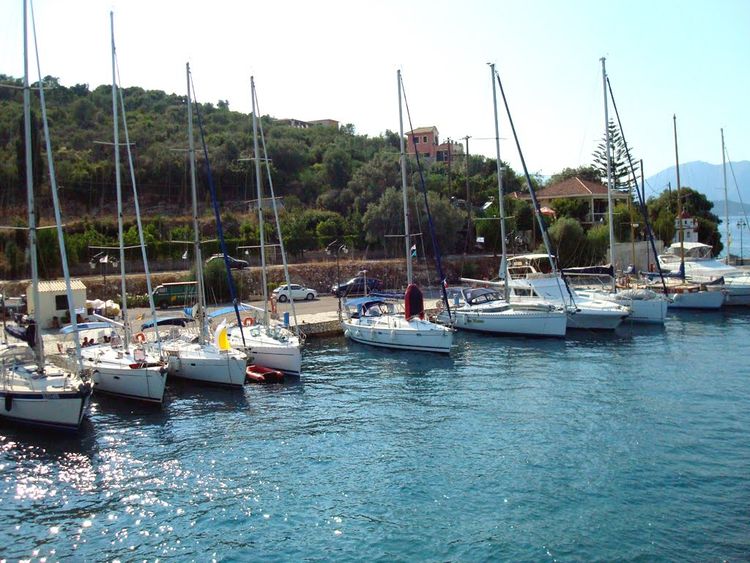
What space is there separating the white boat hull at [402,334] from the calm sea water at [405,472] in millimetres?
4257

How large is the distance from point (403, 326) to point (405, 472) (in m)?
16.5

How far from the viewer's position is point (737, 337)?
37.2 m

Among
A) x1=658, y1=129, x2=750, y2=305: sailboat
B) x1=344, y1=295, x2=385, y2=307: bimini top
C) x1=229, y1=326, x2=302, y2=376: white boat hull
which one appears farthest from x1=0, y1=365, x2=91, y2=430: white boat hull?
x1=658, y1=129, x2=750, y2=305: sailboat

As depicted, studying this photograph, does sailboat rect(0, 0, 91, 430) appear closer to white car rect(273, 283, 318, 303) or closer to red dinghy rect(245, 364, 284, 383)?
red dinghy rect(245, 364, 284, 383)

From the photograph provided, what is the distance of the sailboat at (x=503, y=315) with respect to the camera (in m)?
38.0

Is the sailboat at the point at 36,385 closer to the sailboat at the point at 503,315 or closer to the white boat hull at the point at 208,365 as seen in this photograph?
the white boat hull at the point at 208,365

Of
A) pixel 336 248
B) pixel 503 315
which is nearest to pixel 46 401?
pixel 503 315

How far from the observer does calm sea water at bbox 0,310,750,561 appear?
15430mm

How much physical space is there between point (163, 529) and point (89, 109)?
74.9m

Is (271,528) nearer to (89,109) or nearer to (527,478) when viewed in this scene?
(527,478)

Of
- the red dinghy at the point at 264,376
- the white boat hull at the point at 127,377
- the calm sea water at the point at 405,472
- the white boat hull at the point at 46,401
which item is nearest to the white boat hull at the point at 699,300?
the calm sea water at the point at 405,472

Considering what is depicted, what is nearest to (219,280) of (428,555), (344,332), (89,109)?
(344,332)

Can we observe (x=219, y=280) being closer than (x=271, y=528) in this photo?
No

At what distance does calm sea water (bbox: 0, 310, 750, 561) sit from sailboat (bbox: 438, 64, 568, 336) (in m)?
8.18
